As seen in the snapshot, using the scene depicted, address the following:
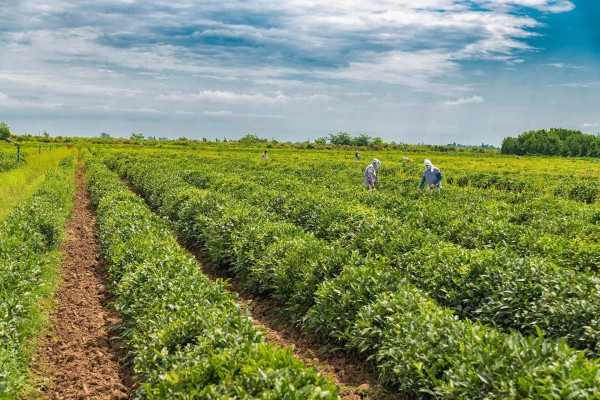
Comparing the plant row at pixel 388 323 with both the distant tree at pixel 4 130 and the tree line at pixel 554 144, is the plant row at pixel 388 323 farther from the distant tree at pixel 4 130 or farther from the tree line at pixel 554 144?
the tree line at pixel 554 144

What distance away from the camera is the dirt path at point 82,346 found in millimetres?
6445

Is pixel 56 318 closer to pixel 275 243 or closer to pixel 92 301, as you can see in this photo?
pixel 92 301

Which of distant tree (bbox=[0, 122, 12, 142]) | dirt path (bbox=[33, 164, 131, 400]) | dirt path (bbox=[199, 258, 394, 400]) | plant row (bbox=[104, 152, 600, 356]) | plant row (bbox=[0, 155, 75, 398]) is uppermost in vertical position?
distant tree (bbox=[0, 122, 12, 142])

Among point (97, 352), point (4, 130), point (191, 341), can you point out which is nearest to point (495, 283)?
point (191, 341)

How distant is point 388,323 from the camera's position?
6074mm

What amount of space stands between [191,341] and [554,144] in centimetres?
13100

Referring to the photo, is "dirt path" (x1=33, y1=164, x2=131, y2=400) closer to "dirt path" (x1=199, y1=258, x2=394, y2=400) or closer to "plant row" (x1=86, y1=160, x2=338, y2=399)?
"plant row" (x1=86, y1=160, x2=338, y2=399)

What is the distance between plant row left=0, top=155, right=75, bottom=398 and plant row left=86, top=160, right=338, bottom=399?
1321mm

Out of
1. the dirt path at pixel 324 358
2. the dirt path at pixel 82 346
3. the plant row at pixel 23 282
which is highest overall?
the plant row at pixel 23 282

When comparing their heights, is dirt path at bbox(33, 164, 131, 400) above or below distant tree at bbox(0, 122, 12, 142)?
below

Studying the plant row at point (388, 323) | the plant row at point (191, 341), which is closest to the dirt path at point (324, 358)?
the plant row at point (388, 323)

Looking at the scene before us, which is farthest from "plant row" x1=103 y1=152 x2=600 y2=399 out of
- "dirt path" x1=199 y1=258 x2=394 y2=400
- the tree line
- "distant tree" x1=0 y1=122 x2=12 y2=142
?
the tree line

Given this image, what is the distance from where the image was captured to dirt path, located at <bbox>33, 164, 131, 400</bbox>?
254 inches

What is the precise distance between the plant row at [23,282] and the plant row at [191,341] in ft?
4.33
